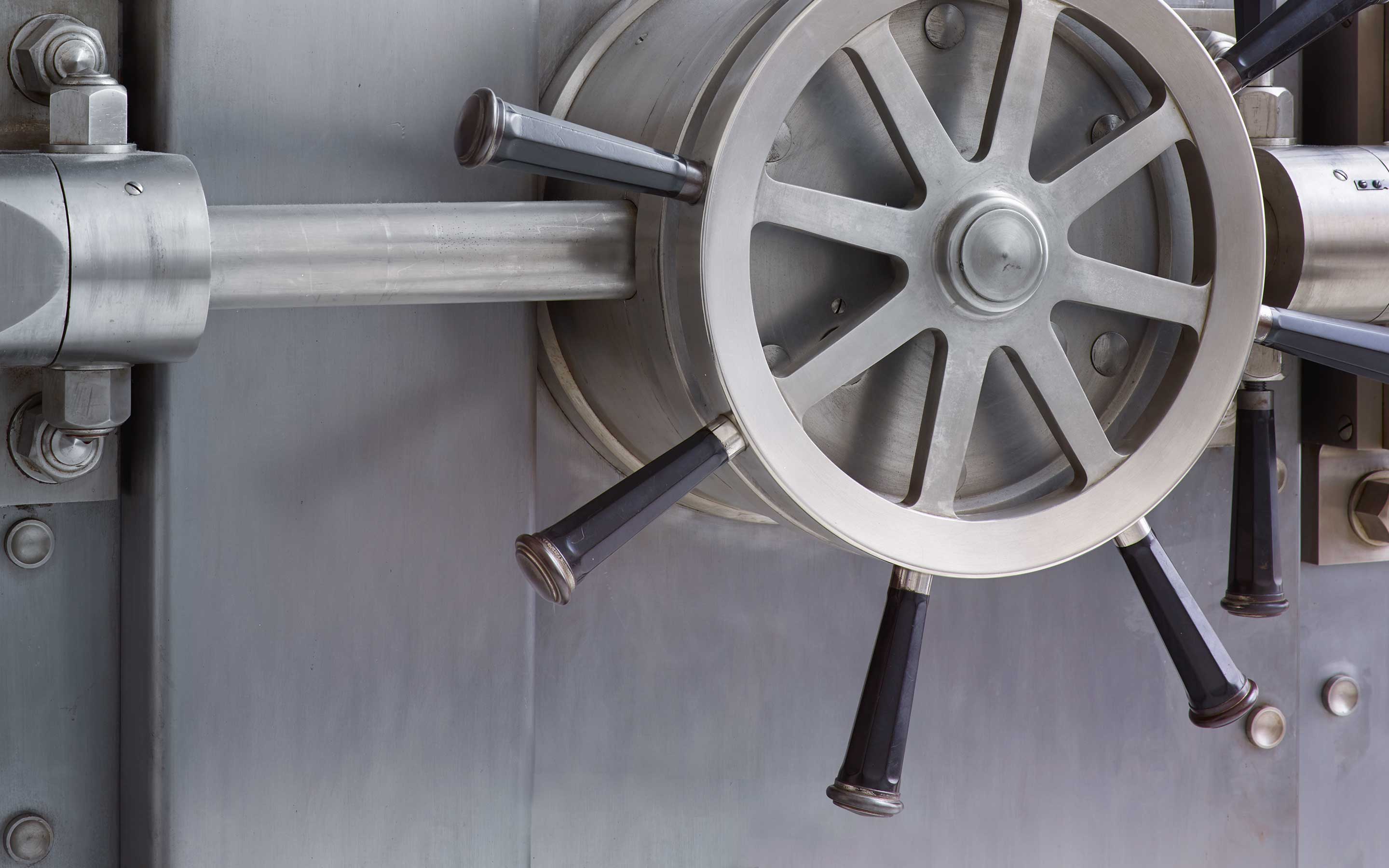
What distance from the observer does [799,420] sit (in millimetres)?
644

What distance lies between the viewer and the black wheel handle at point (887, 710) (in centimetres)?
69

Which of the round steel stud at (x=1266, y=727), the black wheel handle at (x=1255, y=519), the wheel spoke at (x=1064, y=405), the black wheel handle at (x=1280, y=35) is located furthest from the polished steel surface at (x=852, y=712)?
the black wheel handle at (x=1280, y=35)

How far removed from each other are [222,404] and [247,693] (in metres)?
0.16

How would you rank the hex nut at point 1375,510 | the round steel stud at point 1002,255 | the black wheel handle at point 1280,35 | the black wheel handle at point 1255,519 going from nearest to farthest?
the round steel stud at point 1002,255
the black wheel handle at point 1280,35
the black wheel handle at point 1255,519
the hex nut at point 1375,510

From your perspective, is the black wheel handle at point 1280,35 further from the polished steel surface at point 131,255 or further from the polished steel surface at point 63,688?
the polished steel surface at point 63,688

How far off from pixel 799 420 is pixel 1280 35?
0.40 meters

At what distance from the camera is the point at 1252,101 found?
0.92 meters

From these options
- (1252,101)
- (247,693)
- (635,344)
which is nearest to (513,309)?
(635,344)

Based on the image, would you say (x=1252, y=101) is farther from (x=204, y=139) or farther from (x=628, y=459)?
(x=204, y=139)

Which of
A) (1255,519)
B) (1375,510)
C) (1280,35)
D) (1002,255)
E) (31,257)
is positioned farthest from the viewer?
(1375,510)

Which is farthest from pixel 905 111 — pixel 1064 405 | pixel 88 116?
pixel 88 116

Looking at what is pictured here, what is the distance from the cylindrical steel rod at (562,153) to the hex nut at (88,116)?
0.17 metres

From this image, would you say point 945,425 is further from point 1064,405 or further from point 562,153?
point 562,153

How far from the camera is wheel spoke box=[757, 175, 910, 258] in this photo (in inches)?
24.9
